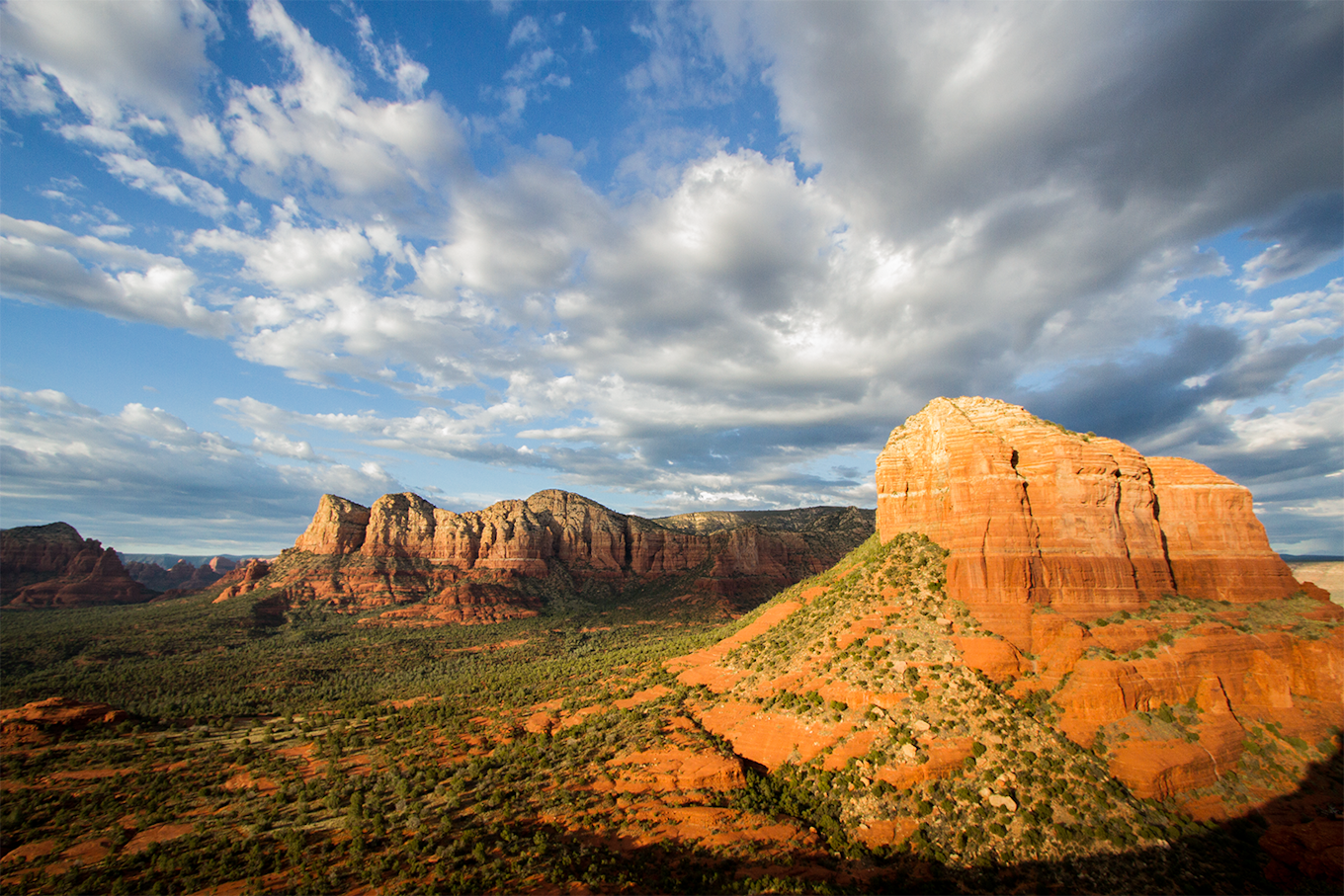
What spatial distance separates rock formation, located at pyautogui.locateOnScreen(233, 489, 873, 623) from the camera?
441ft

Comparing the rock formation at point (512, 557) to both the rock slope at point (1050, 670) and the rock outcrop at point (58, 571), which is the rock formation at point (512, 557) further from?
the rock slope at point (1050, 670)

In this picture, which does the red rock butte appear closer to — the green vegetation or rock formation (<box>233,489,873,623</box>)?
the green vegetation

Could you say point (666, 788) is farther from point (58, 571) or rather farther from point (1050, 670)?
point (58, 571)

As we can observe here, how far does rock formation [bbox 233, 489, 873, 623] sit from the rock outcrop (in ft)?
150

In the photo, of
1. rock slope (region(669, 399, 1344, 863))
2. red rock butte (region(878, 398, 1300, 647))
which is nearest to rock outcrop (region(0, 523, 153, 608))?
rock slope (region(669, 399, 1344, 863))

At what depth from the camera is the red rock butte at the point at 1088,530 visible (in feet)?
124

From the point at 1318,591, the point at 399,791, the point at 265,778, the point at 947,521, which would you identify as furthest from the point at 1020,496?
the point at 265,778

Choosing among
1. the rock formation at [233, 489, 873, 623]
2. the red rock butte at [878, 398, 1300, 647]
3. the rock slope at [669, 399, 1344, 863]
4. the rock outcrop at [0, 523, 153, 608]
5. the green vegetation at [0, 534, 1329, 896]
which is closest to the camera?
the green vegetation at [0, 534, 1329, 896]

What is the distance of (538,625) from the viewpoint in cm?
12394

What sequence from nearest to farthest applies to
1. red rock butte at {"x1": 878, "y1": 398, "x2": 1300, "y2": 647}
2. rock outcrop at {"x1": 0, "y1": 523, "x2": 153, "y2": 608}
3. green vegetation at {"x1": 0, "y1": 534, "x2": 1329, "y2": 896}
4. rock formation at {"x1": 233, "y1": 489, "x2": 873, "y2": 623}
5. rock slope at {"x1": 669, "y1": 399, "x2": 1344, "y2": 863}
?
green vegetation at {"x1": 0, "y1": 534, "x2": 1329, "y2": 896}, rock slope at {"x1": 669, "y1": 399, "x2": 1344, "y2": 863}, red rock butte at {"x1": 878, "y1": 398, "x2": 1300, "y2": 647}, rock formation at {"x1": 233, "y1": 489, "x2": 873, "y2": 623}, rock outcrop at {"x1": 0, "y1": 523, "x2": 153, "y2": 608}

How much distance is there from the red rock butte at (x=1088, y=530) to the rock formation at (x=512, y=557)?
99.7 metres

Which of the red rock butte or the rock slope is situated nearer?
the rock slope

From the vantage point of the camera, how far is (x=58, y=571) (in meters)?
150

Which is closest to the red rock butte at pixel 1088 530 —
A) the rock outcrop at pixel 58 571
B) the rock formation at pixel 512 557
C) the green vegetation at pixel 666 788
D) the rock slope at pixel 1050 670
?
the rock slope at pixel 1050 670
